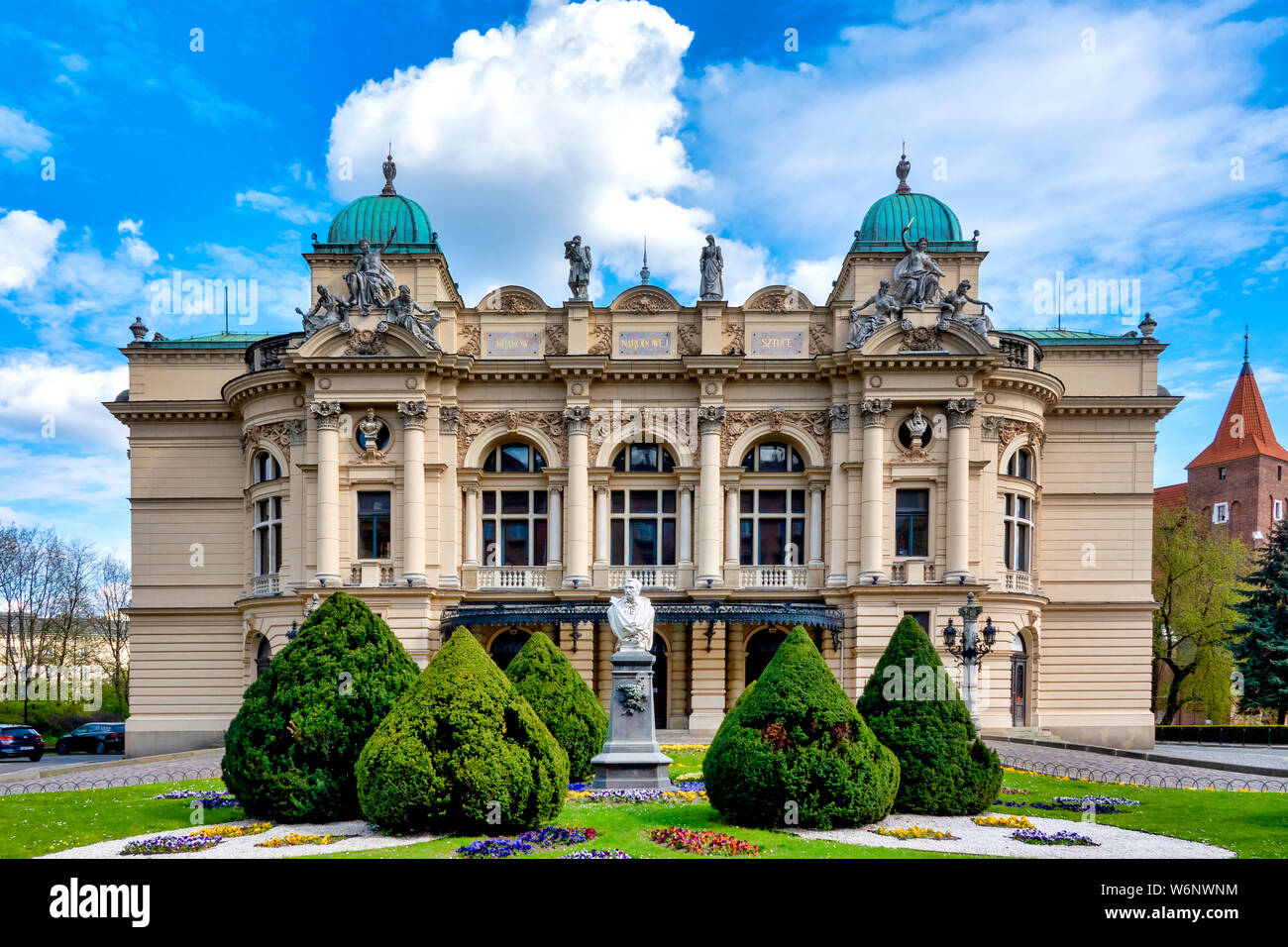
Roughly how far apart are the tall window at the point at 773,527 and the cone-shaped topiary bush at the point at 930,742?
21610 mm

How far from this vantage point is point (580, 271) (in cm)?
4056

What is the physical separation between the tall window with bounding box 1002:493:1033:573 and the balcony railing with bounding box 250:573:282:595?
28.1 m

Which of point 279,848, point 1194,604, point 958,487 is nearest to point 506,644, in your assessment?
point 958,487

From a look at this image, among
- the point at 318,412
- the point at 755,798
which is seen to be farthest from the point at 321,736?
the point at 318,412

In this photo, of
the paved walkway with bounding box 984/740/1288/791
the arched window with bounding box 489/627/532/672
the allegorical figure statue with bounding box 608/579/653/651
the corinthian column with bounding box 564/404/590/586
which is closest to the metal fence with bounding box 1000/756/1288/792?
the paved walkway with bounding box 984/740/1288/791

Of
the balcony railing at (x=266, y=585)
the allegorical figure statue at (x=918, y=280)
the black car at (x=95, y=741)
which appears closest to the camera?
the allegorical figure statue at (x=918, y=280)

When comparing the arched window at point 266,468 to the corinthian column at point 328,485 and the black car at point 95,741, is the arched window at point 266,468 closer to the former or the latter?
the corinthian column at point 328,485

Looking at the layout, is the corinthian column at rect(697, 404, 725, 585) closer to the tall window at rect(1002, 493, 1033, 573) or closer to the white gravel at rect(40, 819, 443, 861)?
the tall window at rect(1002, 493, 1033, 573)

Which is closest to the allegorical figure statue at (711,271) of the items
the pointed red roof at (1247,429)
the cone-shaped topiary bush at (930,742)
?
the cone-shaped topiary bush at (930,742)

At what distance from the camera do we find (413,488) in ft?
127

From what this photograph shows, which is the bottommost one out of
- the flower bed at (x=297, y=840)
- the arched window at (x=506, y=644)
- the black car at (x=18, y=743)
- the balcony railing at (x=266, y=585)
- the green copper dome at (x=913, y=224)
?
the black car at (x=18, y=743)

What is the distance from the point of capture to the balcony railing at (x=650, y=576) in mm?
39750

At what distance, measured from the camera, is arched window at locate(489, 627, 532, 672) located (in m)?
40.2

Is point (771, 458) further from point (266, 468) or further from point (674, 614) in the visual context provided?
point (266, 468)
